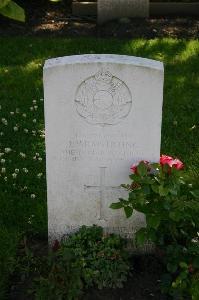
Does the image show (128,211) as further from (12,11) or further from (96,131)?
(12,11)

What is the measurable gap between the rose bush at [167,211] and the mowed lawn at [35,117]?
3.00 ft

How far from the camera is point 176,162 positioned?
391cm

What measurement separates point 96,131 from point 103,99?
21 centimetres

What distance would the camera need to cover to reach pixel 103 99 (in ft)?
12.7

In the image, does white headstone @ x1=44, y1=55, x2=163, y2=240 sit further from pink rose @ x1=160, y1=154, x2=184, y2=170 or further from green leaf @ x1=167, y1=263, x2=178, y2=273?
green leaf @ x1=167, y1=263, x2=178, y2=273

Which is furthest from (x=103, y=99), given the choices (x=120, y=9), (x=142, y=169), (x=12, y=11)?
(x=120, y=9)

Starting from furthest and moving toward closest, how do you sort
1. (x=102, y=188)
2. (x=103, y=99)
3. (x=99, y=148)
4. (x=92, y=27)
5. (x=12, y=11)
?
(x=92, y=27) → (x=102, y=188) → (x=99, y=148) → (x=103, y=99) → (x=12, y=11)

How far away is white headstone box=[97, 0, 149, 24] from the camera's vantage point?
8.97 metres

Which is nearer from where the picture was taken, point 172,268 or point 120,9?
point 172,268

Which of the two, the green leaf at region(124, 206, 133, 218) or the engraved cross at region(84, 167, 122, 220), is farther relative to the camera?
the engraved cross at region(84, 167, 122, 220)

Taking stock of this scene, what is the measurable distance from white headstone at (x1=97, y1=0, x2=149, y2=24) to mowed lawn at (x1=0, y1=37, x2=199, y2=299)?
89 cm

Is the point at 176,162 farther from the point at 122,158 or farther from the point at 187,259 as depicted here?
the point at 187,259

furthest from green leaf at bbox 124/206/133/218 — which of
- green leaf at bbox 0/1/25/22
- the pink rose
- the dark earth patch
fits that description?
green leaf at bbox 0/1/25/22

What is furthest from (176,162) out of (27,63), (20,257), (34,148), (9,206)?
(27,63)
